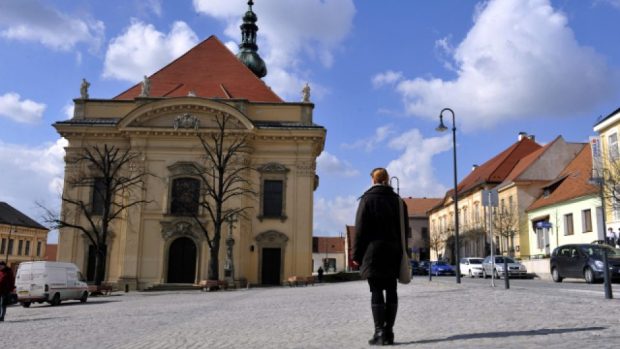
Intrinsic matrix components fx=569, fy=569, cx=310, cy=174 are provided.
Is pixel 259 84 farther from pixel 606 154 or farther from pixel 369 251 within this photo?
pixel 369 251

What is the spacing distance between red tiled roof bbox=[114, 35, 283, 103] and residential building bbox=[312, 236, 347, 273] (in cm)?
6380

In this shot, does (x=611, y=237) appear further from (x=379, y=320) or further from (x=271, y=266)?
(x=379, y=320)

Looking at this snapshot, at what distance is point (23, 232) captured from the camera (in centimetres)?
7294

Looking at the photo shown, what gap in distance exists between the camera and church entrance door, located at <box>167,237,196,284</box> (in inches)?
1473

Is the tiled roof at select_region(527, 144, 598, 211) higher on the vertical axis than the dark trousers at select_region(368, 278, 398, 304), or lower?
higher

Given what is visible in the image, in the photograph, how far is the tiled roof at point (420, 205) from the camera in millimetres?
89812

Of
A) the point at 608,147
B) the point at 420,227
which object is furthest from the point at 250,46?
the point at 420,227

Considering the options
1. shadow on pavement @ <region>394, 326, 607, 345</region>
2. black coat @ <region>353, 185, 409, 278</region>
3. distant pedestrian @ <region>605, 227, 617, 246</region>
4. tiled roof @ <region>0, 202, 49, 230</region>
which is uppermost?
tiled roof @ <region>0, 202, 49, 230</region>

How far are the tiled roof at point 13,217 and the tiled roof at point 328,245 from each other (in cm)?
4957

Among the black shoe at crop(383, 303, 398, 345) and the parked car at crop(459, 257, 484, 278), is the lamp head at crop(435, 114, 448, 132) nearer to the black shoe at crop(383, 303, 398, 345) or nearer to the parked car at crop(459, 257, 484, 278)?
the parked car at crop(459, 257, 484, 278)

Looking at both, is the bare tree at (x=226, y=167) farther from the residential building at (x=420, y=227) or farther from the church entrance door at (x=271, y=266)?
the residential building at (x=420, y=227)

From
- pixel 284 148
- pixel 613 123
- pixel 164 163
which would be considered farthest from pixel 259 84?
pixel 613 123

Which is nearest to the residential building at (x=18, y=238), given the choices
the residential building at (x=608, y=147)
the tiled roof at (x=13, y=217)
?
the tiled roof at (x=13, y=217)

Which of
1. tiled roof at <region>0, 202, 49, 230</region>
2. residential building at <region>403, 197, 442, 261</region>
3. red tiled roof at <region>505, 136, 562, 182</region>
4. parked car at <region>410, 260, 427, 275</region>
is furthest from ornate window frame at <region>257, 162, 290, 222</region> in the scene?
residential building at <region>403, 197, 442, 261</region>
